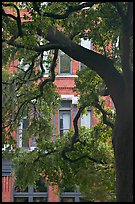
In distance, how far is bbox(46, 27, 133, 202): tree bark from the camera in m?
14.3

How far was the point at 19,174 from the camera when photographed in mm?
18859

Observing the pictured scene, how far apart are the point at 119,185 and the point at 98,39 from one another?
504 centimetres

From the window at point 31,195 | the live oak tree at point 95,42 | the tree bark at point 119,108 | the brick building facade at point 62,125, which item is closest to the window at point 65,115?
the brick building facade at point 62,125

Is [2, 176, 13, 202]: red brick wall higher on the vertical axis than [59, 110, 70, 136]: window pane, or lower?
lower

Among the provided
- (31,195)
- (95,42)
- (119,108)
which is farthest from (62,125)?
(119,108)

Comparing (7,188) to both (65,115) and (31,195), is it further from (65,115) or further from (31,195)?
(65,115)

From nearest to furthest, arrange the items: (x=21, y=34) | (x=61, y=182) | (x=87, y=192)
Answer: (x=21, y=34), (x=87, y=192), (x=61, y=182)

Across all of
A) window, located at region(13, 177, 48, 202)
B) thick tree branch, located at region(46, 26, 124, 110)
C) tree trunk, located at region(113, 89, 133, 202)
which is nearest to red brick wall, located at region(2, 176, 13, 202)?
window, located at region(13, 177, 48, 202)

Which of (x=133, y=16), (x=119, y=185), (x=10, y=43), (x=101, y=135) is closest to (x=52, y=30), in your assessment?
(x=10, y=43)

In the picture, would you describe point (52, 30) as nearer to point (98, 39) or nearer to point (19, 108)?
point (98, 39)

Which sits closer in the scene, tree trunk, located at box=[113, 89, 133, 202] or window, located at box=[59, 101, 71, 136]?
tree trunk, located at box=[113, 89, 133, 202]

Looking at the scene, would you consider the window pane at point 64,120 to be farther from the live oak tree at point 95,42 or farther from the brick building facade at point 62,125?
the live oak tree at point 95,42

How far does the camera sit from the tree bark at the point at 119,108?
1432cm

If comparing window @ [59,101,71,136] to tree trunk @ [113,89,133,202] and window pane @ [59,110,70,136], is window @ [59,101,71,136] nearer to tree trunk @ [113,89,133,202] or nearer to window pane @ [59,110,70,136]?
window pane @ [59,110,70,136]
